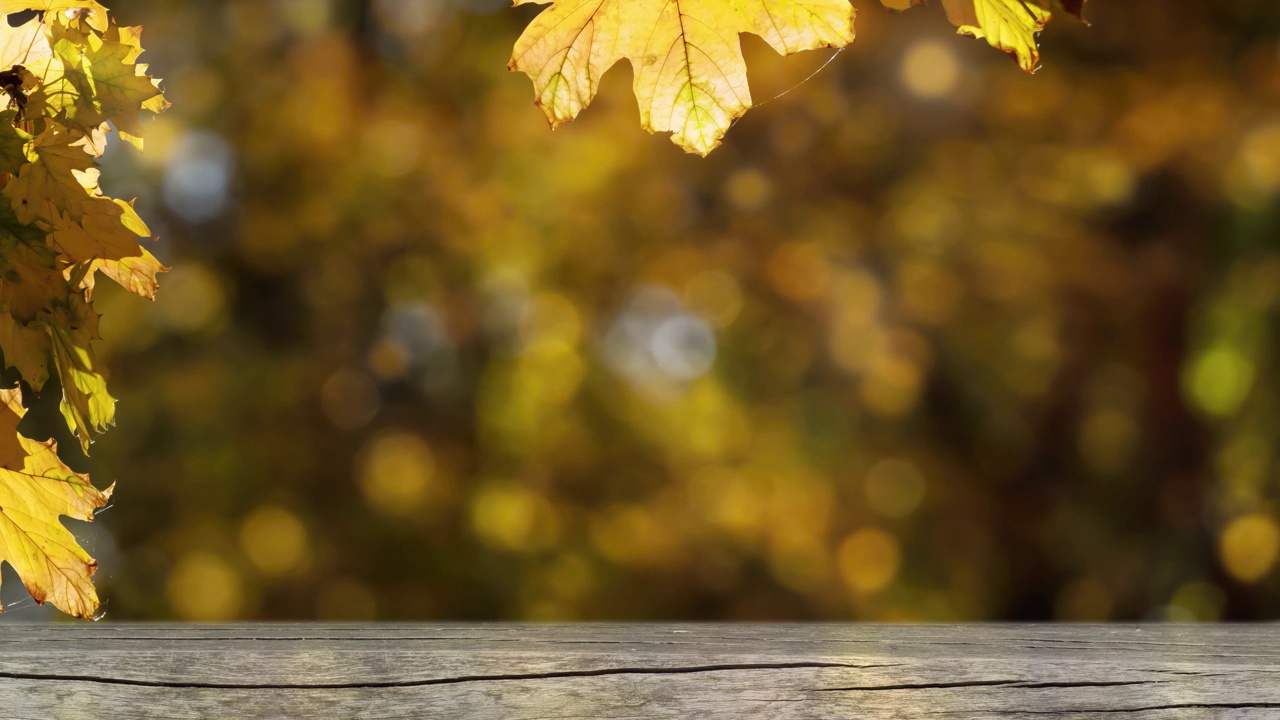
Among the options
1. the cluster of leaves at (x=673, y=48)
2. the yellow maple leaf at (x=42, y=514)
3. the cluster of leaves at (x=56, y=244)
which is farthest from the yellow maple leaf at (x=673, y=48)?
the yellow maple leaf at (x=42, y=514)

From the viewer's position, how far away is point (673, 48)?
1.87 ft

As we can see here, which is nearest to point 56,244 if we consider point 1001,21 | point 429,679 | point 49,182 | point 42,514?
point 49,182

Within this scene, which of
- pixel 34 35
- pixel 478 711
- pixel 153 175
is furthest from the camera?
pixel 153 175

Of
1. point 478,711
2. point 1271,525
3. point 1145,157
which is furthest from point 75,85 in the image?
point 1271,525

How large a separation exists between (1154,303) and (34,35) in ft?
6.38

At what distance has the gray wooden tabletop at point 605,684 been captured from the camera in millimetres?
511

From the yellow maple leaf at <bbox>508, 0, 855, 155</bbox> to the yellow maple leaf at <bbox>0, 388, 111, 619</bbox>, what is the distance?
0.38 metres

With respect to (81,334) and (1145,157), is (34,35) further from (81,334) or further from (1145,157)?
(1145,157)

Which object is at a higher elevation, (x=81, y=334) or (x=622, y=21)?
(x=622, y=21)

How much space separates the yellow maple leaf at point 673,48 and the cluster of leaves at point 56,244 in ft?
0.80

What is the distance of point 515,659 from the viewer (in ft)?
1.71

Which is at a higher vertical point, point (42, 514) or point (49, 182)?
point (49, 182)

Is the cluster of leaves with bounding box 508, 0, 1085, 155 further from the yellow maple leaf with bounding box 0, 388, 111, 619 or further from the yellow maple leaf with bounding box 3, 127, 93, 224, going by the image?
the yellow maple leaf with bounding box 0, 388, 111, 619

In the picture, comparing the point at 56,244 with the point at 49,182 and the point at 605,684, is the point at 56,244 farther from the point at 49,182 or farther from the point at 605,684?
the point at 605,684
